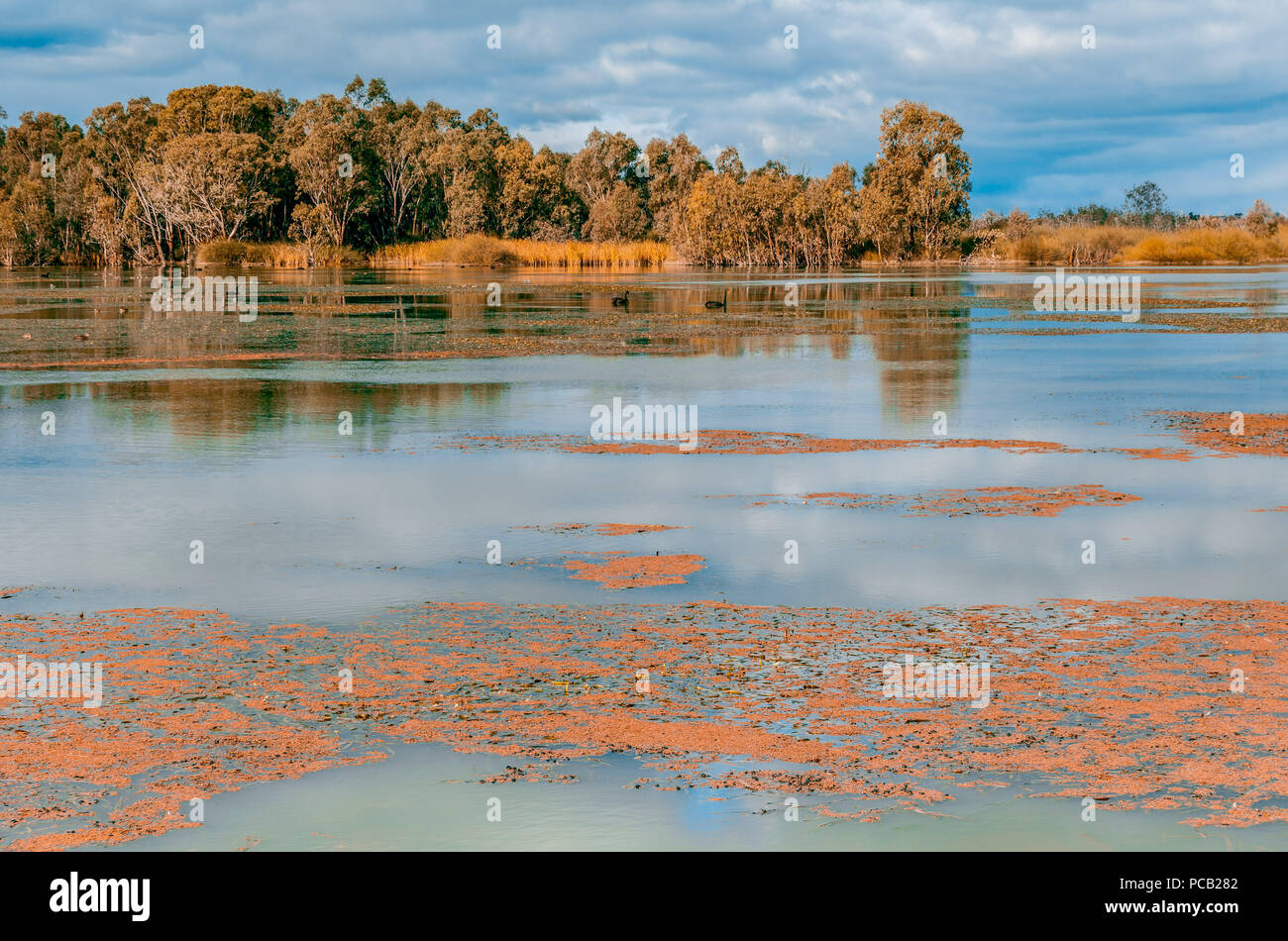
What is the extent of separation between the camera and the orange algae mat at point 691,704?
22.5 ft

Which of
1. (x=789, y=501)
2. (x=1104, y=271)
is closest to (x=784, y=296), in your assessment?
(x=1104, y=271)

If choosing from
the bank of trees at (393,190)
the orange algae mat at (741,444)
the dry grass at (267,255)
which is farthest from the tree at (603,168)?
the orange algae mat at (741,444)

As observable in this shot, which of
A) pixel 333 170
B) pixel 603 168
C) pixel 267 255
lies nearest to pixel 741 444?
pixel 267 255

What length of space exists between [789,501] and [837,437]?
439 cm

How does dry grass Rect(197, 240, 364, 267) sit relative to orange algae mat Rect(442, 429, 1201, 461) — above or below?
above

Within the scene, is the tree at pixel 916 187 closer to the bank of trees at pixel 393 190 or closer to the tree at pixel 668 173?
the bank of trees at pixel 393 190

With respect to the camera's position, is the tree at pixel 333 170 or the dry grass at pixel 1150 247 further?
the tree at pixel 333 170

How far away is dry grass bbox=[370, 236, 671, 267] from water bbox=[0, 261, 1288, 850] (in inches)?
2780

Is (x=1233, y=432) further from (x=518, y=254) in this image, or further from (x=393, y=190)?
(x=393, y=190)

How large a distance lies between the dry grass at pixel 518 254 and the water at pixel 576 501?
70.6 m

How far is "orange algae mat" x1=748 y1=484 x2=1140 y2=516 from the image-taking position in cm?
1344

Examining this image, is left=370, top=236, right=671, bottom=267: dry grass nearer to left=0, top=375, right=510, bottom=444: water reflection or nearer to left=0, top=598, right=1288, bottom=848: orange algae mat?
left=0, top=375, right=510, bottom=444: water reflection

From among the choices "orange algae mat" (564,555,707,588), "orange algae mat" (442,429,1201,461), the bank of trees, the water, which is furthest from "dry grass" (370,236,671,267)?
"orange algae mat" (564,555,707,588)
